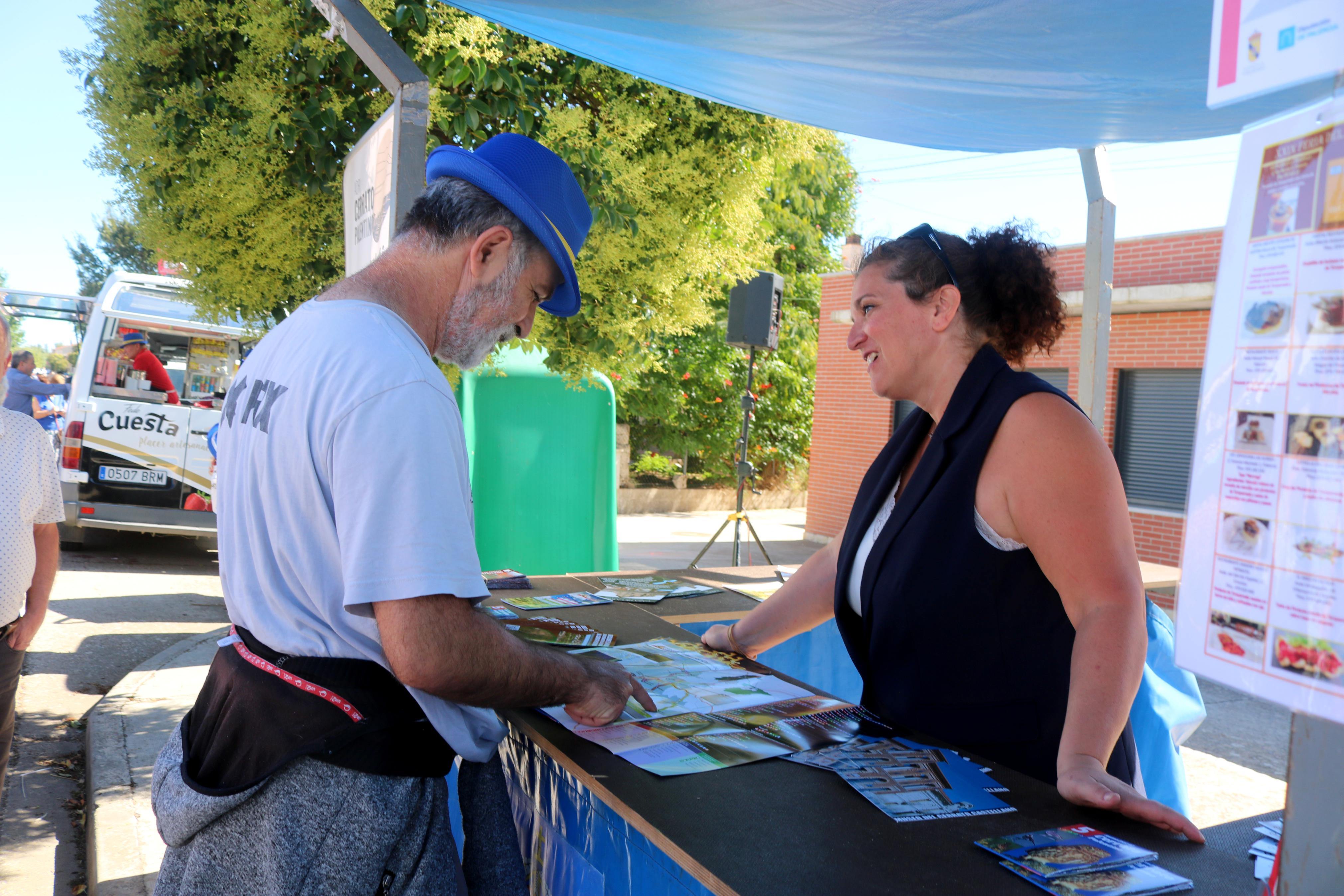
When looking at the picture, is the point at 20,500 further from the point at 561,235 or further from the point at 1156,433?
the point at 1156,433

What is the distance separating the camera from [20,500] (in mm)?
2768

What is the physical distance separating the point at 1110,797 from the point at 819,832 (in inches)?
17.8

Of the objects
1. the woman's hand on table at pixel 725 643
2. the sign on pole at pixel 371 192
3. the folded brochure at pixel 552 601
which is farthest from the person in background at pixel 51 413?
the woman's hand on table at pixel 725 643

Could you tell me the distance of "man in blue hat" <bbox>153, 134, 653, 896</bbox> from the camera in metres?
1.23

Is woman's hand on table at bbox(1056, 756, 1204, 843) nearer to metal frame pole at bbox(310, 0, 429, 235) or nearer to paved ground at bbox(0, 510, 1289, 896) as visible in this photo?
paved ground at bbox(0, 510, 1289, 896)

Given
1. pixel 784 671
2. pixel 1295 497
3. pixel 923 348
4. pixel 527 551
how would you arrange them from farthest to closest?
pixel 527 551
pixel 784 671
pixel 923 348
pixel 1295 497

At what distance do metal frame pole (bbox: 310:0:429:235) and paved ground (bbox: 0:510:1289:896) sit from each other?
263cm

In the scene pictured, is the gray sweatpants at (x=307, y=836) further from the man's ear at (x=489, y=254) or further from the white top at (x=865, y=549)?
the white top at (x=865, y=549)

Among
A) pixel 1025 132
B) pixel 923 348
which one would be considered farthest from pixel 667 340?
pixel 923 348

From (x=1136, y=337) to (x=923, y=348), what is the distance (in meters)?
9.17

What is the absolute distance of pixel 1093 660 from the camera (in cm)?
155

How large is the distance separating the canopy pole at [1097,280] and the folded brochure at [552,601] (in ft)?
8.03

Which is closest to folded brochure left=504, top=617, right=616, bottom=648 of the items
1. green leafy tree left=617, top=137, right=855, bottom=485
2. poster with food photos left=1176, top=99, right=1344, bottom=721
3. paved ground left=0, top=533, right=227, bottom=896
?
poster with food photos left=1176, top=99, right=1344, bottom=721

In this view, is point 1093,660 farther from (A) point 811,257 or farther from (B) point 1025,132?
(A) point 811,257
